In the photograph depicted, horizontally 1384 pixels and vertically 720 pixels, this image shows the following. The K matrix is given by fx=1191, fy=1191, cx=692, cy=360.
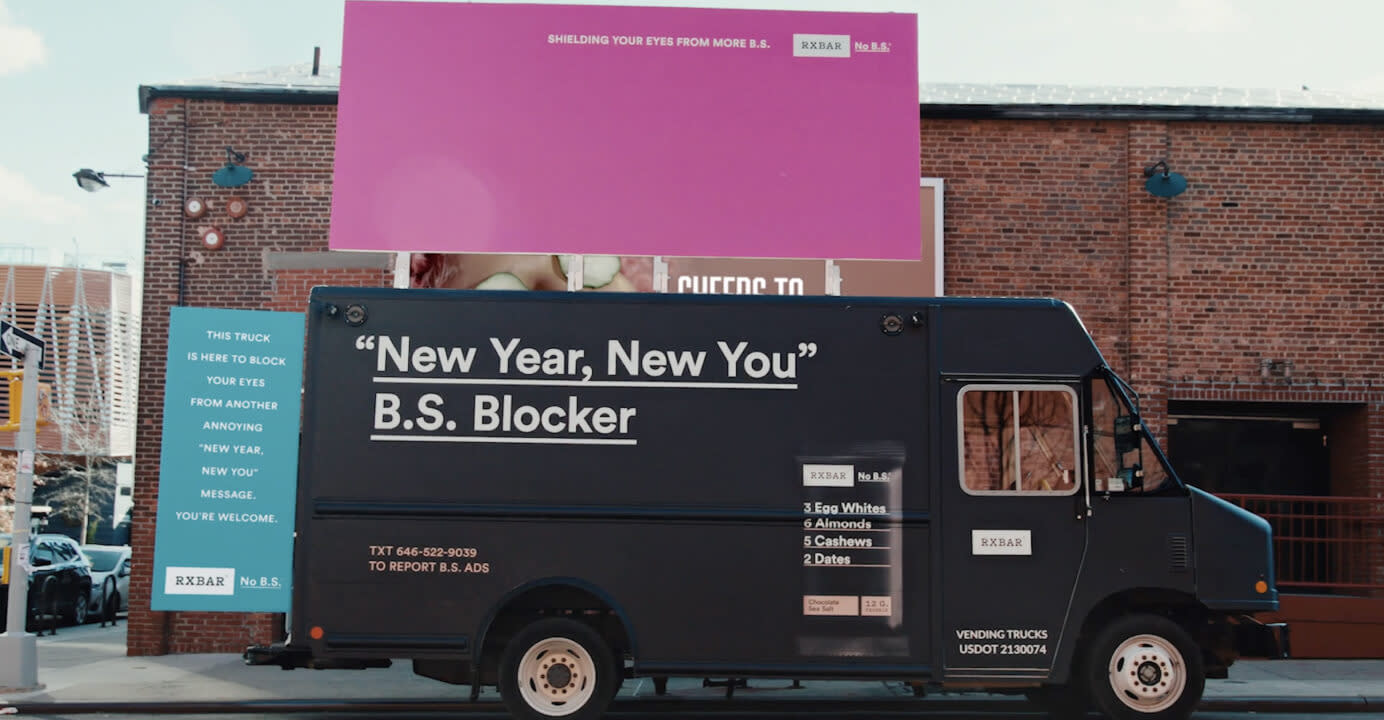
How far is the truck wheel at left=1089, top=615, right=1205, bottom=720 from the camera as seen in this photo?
7.83 meters

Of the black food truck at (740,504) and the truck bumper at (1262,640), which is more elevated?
the black food truck at (740,504)

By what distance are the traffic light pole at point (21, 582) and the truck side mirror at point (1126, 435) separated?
8.54m

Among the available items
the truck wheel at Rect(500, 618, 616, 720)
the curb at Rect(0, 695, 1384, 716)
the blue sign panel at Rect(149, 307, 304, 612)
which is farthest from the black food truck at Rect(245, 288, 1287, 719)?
A: the curb at Rect(0, 695, 1384, 716)

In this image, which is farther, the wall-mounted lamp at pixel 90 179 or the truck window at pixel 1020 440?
the wall-mounted lamp at pixel 90 179

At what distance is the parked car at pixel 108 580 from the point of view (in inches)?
748

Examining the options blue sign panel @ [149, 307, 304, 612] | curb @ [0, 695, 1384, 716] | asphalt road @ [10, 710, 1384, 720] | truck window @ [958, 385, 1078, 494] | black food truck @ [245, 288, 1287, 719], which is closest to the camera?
black food truck @ [245, 288, 1287, 719]

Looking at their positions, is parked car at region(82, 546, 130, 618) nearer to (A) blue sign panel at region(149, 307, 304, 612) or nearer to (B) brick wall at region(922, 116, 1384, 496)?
(A) blue sign panel at region(149, 307, 304, 612)

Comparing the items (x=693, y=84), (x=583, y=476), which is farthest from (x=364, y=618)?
(x=693, y=84)

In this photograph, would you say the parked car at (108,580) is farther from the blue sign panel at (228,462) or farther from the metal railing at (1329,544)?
the metal railing at (1329,544)

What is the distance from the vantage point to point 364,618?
25.5 ft

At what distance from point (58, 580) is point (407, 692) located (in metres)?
10.1

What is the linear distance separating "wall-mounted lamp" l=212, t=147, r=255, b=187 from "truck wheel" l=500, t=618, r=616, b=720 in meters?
7.20

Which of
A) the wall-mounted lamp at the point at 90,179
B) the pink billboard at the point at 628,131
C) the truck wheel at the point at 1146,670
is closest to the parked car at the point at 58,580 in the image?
the wall-mounted lamp at the point at 90,179

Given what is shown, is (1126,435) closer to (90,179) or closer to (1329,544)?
(1329,544)
